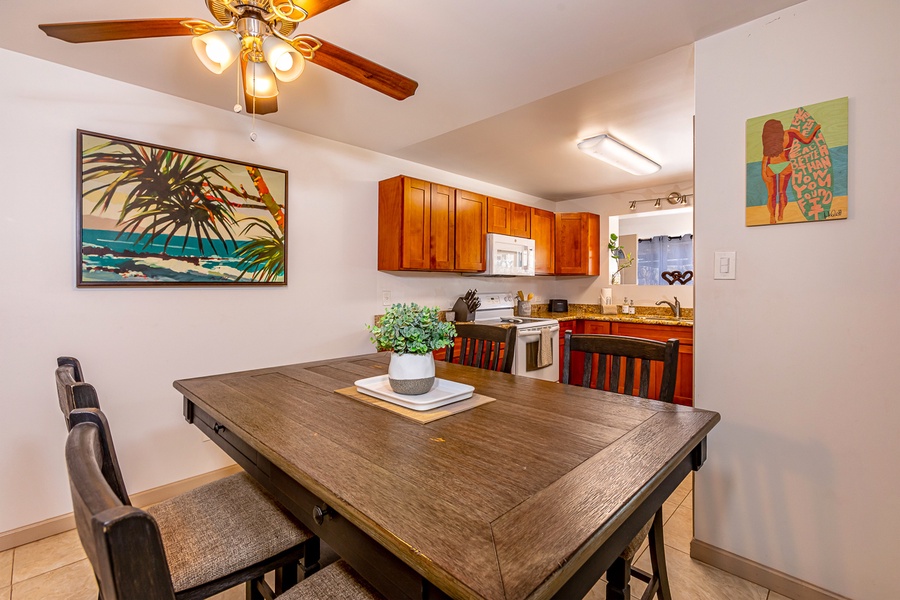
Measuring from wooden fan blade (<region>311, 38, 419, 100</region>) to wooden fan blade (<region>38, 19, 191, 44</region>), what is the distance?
1.39ft

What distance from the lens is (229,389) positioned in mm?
1497

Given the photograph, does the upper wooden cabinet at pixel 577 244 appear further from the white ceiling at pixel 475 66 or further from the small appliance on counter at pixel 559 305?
the white ceiling at pixel 475 66

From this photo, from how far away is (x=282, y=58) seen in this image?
1.35m

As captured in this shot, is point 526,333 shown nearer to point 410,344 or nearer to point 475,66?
point 475,66

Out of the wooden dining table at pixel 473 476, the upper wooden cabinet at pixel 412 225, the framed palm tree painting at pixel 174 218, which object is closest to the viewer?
the wooden dining table at pixel 473 476

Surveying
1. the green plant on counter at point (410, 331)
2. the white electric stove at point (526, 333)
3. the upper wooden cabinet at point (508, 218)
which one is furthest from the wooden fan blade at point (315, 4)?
the upper wooden cabinet at point (508, 218)

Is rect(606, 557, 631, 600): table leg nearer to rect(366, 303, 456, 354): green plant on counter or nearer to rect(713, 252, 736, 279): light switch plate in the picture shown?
rect(366, 303, 456, 354): green plant on counter

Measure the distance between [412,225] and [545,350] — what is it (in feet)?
6.06

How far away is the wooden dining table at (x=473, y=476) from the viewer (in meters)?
0.61

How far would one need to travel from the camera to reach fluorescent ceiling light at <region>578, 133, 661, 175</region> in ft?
9.66

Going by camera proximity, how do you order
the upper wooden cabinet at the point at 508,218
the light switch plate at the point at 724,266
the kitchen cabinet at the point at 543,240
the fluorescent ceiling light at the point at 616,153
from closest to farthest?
1. the light switch plate at the point at 724,266
2. the fluorescent ceiling light at the point at 616,153
3. the upper wooden cabinet at the point at 508,218
4. the kitchen cabinet at the point at 543,240

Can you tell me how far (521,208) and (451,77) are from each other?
8.32ft

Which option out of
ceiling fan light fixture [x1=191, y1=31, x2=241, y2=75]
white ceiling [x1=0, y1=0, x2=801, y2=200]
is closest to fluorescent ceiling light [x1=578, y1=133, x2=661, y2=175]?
white ceiling [x1=0, y1=0, x2=801, y2=200]

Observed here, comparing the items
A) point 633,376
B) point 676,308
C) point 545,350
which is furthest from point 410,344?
point 676,308
